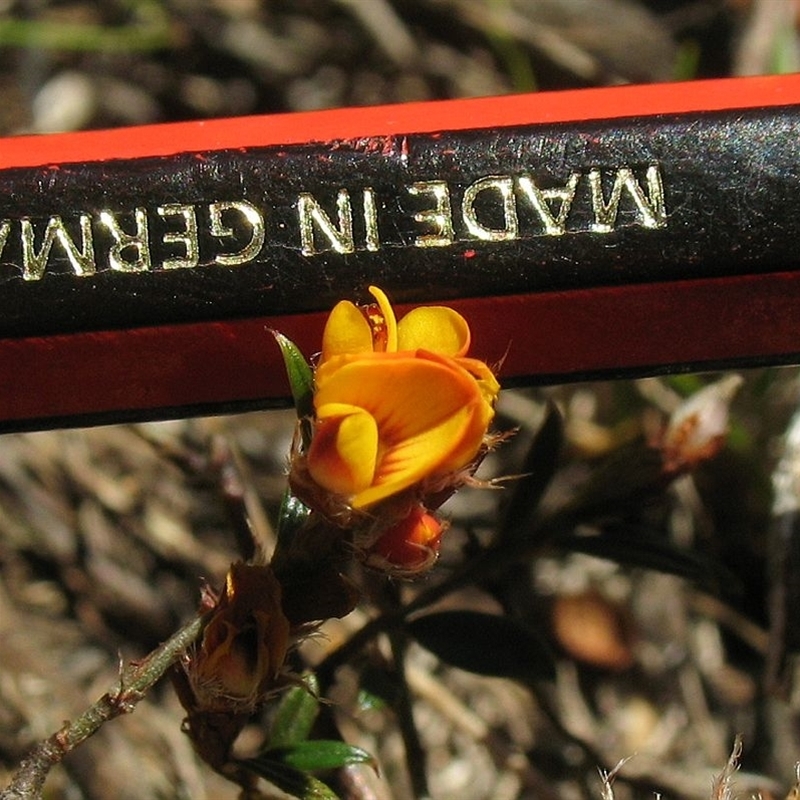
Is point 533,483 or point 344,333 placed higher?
point 344,333

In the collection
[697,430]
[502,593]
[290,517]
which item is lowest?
[502,593]

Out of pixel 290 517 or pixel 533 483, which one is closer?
pixel 290 517

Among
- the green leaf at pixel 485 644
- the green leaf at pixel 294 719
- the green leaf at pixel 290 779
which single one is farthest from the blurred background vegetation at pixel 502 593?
the green leaf at pixel 290 779

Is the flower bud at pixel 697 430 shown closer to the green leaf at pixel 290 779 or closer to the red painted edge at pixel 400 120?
the red painted edge at pixel 400 120

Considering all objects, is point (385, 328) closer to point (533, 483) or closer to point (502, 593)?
point (533, 483)

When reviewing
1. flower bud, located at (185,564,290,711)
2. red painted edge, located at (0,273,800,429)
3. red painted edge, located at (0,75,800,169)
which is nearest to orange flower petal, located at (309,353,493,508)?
flower bud, located at (185,564,290,711)

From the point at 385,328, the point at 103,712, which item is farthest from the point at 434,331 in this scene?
the point at 103,712

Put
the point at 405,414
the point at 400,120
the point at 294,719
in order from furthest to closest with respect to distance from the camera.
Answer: the point at 294,719
the point at 400,120
the point at 405,414
